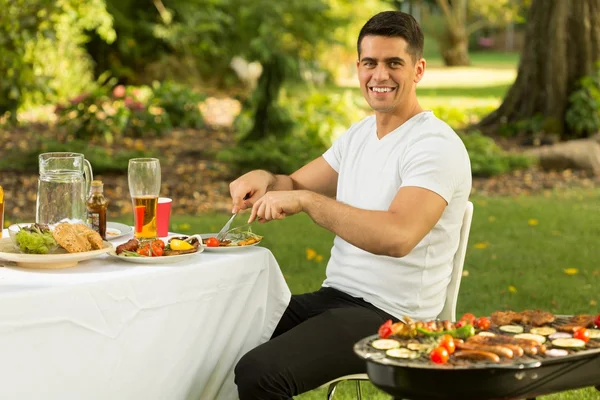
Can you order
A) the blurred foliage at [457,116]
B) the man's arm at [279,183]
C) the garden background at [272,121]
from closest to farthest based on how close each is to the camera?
1. the man's arm at [279,183]
2. the garden background at [272,121]
3. the blurred foliage at [457,116]

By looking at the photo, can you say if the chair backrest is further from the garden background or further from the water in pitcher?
the garden background

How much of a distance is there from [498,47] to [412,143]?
154 feet

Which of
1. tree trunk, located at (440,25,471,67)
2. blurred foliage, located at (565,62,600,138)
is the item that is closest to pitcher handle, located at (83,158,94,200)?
blurred foliage, located at (565,62,600,138)

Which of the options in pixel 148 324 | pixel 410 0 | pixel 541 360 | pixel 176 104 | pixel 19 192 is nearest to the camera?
pixel 541 360

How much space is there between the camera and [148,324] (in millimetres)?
2979

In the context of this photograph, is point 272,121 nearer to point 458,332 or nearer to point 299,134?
point 299,134

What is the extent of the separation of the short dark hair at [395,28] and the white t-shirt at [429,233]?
0.27 meters

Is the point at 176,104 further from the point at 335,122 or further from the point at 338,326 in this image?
the point at 338,326

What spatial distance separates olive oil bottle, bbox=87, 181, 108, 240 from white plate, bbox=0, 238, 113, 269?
0.98 ft

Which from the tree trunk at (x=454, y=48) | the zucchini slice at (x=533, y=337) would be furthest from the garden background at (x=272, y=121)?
the tree trunk at (x=454, y=48)

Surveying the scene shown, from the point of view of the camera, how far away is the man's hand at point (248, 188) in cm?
365

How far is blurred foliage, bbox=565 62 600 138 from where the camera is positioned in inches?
498

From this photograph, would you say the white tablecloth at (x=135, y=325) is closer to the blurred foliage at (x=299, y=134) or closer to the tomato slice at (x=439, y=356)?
the tomato slice at (x=439, y=356)

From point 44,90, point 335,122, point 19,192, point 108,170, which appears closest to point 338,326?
point 19,192
